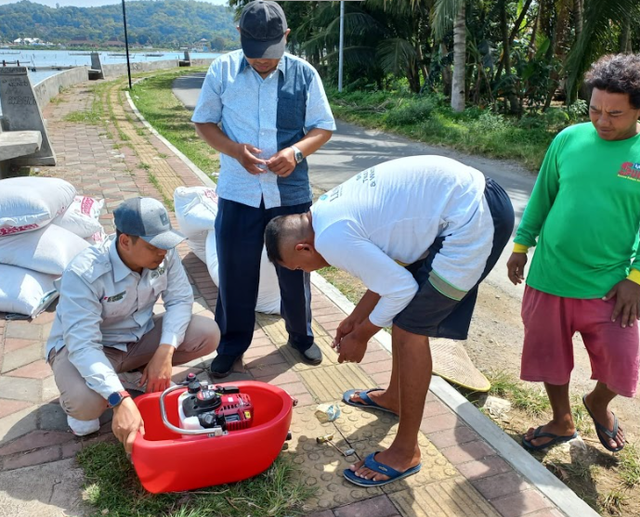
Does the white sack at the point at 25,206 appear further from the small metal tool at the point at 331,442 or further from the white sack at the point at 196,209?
the small metal tool at the point at 331,442

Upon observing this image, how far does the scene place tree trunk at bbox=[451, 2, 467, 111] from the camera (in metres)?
12.7

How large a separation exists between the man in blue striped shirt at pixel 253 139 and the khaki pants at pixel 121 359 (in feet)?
0.71

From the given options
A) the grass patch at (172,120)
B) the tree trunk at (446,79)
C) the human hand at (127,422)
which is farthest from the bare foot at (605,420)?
the tree trunk at (446,79)

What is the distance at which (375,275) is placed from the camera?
211cm

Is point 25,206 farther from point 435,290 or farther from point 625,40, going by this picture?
point 625,40

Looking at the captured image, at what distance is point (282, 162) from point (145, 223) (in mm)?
778

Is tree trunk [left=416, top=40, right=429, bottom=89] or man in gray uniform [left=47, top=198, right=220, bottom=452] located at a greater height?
tree trunk [left=416, top=40, right=429, bottom=89]

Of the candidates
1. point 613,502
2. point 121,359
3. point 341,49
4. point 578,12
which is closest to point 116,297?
point 121,359

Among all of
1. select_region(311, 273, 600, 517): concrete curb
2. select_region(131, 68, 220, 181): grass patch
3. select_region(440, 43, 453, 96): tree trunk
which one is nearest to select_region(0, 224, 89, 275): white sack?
select_region(311, 273, 600, 517): concrete curb

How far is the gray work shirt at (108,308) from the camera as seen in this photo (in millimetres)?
2463

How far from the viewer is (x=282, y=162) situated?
9.45ft

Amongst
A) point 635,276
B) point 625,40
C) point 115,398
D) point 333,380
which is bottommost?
point 333,380

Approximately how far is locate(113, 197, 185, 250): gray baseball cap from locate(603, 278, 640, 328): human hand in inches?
73.9

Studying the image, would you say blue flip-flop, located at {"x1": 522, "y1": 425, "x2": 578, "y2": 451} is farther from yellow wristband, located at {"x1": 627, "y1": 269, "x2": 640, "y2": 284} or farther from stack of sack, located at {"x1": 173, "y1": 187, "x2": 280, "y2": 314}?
stack of sack, located at {"x1": 173, "y1": 187, "x2": 280, "y2": 314}
